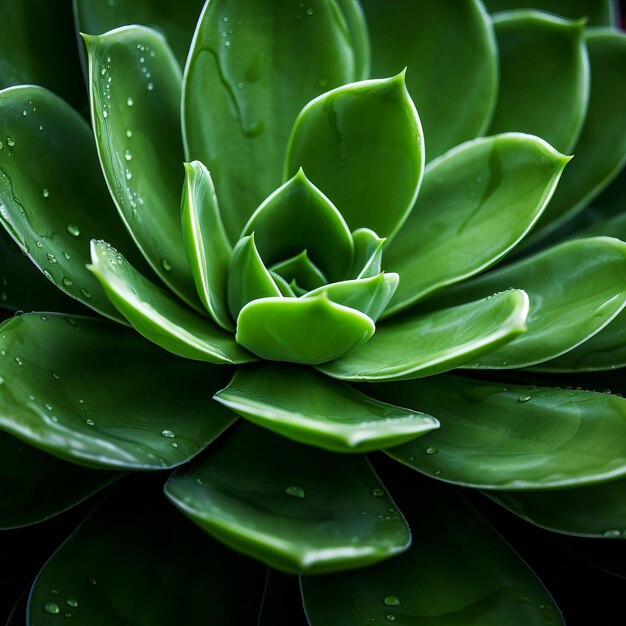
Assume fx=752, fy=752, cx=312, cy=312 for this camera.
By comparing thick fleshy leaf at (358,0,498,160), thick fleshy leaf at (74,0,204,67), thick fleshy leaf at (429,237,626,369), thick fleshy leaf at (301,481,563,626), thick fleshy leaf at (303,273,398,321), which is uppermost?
thick fleshy leaf at (74,0,204,67)

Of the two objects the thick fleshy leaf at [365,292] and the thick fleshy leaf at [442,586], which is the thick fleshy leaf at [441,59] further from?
the thick fleshy leaf at [442,586]

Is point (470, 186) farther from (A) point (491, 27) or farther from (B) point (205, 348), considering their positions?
(B) point (205, 348)

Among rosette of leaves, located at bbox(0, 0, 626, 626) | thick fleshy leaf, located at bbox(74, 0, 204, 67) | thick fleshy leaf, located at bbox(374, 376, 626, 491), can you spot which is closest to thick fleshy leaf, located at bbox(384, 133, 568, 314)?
rosette of leaves, located at bbox(0, 0, 626, 626)

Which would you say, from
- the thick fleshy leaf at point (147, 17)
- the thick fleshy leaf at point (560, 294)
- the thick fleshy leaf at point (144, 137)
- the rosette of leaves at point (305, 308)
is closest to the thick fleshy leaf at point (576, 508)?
the rosette of leaves at point (305, 308)

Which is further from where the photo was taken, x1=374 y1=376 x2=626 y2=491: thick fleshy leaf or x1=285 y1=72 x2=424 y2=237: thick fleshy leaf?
x1=285 y1=72 x2=424 y2=237: thick fleshy leaf

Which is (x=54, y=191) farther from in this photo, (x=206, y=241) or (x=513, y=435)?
(x=513, y=435)

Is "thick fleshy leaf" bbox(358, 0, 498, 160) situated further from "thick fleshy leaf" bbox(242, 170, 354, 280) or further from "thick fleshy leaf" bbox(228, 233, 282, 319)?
"thick fleshy leaf" bbox(228, 233, 282, 319)

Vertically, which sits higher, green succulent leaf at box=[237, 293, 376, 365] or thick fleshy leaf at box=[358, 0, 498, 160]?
thick fleshy leaf at box=[358, 0, 498, 160]

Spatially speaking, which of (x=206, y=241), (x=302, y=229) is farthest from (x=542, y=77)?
(x=206, y=241)
